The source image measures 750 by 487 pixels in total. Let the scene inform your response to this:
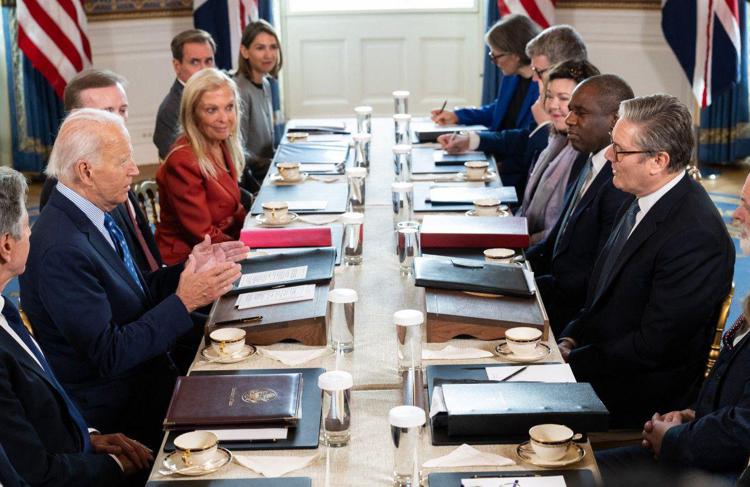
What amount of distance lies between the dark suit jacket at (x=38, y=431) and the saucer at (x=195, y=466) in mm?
377

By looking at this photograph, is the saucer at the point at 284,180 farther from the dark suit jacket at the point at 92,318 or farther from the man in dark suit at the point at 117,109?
the dark suit jacket at the point at 92,318

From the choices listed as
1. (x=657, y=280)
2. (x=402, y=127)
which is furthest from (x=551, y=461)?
(x=402, y=127)

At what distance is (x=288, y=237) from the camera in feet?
12.3

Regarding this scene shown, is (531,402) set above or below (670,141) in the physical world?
below

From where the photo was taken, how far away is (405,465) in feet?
6.86

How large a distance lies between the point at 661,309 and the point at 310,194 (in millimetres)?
1902

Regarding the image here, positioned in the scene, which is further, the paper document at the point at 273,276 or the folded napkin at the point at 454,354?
the paper document at the point at 273,276

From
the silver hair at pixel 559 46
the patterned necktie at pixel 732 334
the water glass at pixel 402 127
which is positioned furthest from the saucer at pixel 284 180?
the patterned necktie at pixel 732 334

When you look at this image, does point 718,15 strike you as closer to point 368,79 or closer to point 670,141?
point 368,79

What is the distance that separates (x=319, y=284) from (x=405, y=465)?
1.12 m

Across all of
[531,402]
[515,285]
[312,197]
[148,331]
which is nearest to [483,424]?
[531,402]

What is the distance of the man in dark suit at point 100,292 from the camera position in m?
2.86

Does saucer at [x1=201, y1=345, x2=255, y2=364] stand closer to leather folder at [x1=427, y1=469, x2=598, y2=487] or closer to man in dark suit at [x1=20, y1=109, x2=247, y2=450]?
man in dark suit at [x1=20, y1=109, x2=247, y2=450]

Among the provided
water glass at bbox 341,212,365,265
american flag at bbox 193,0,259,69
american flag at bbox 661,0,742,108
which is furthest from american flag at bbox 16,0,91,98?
water glass at bbox 341,212,365,265
